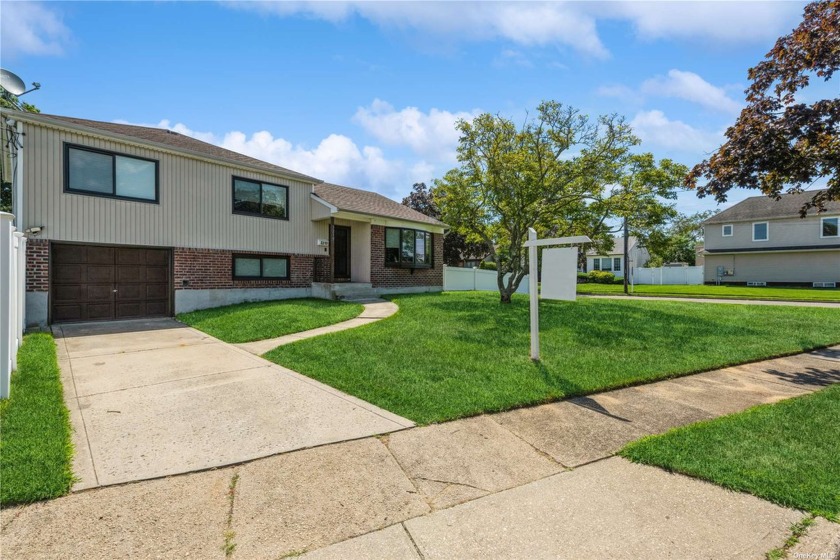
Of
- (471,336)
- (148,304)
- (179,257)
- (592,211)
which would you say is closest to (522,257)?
(592,211)

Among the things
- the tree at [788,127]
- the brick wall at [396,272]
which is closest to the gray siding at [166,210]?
the brick wall at [396,272]

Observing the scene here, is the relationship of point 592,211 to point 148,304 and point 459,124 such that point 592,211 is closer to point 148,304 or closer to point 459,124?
point 459,124

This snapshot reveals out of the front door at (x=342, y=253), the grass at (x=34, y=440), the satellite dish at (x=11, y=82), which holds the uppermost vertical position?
the satellite dish at (x=11, y=82)

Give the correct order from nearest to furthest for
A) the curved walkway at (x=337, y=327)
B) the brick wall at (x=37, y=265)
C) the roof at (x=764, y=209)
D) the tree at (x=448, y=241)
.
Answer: the curved walkway at (x=337, y=327), the brick wall at (x=37, y=265), the roof at (x=764, y=209), the tree at (x=448, y=241)

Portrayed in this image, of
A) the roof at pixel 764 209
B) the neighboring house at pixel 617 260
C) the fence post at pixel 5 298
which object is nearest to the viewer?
the fence post at pixel 5 298

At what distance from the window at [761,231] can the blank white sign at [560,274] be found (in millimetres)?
32041

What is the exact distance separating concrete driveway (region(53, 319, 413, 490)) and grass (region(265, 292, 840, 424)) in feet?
1.73

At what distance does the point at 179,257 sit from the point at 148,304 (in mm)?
1598

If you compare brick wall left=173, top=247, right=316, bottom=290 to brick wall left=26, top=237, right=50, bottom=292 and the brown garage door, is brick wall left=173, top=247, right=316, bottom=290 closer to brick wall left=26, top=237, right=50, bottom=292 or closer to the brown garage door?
the brown garage door

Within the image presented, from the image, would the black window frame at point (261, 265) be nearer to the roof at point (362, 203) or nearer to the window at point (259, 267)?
the window at point (259, 267)

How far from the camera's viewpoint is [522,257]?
45.7 ft

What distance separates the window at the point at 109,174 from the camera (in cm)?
1038

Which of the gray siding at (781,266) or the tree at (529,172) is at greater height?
the tree at (529,172)

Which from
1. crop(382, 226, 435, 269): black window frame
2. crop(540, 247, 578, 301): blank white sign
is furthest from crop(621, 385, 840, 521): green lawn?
crop(382, 226, 435, 269): black window frame
